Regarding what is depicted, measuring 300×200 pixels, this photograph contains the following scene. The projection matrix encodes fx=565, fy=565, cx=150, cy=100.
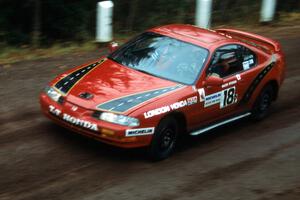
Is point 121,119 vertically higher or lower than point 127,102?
lower

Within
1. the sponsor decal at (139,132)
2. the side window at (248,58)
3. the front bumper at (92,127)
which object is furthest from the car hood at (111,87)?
the side window at (248,58)

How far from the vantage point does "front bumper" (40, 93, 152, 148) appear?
7434mm

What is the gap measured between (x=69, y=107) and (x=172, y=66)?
5.90 feet

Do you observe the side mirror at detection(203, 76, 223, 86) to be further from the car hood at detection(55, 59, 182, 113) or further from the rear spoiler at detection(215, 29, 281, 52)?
the rear spoiler at detection(215, 29, 281, 52)

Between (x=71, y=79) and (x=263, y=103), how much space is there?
3.66 m

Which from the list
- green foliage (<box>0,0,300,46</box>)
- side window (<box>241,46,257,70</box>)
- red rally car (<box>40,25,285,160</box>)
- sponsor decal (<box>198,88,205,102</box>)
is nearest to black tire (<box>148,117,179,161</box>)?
red rally car (<box>40,25,285,160</box>)

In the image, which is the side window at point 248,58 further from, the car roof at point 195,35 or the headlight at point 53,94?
the headlight at point 53,94

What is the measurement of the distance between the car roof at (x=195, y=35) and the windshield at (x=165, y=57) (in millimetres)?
106

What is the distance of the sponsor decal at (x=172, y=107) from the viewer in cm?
763

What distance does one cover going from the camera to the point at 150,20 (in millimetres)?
16906

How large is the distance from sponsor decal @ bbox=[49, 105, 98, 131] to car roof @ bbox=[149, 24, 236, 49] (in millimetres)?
2385

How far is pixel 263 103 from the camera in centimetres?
1017

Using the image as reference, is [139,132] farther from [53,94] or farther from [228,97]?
[228,97]

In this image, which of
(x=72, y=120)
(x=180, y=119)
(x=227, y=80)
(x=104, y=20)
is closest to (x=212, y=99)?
(x=227, y=80)
